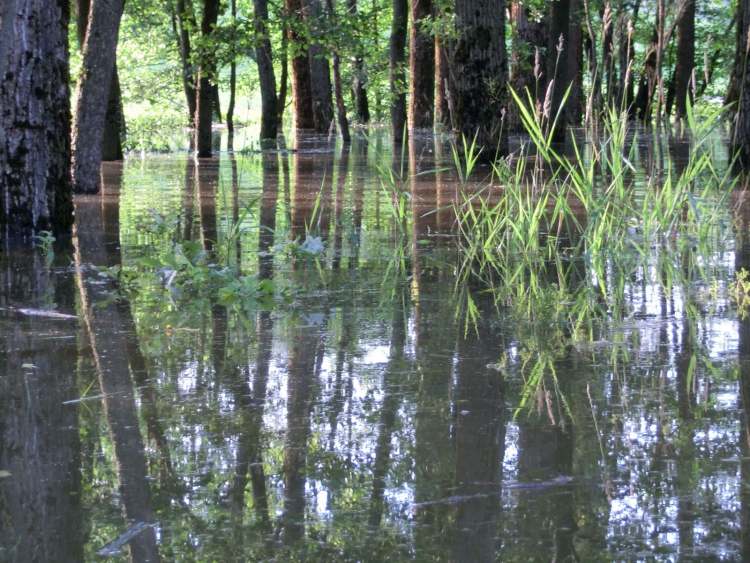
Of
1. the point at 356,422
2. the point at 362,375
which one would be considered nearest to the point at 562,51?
the point at 362,375

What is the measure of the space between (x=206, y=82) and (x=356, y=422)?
47.9 ft

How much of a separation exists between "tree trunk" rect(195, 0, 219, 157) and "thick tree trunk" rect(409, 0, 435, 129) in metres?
5.47

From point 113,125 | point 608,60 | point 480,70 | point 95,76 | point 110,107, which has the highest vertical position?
point 480,70

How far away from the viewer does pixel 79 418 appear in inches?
125

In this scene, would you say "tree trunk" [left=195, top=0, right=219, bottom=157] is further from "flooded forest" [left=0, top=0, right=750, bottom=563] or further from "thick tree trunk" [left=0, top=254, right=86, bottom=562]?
"thick tree trunk" [left=0, top=254, right=86, bottom=562]

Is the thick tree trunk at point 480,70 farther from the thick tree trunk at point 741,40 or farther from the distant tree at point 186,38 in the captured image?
the distant tree at point 186,38

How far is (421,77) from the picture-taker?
72.7 feet

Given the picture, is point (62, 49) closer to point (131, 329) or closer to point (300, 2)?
point (131, 329)

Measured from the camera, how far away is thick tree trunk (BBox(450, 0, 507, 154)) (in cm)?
1315

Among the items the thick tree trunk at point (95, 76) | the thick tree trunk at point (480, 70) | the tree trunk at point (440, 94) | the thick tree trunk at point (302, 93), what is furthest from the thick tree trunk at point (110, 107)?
the thick tree trunk at point (302, 93)

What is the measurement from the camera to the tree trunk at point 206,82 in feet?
52.1

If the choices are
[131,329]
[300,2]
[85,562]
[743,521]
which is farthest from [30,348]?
[300,2]

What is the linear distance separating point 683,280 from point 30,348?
2933 millimetres

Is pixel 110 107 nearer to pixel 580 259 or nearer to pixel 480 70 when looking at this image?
pixel 480 70
